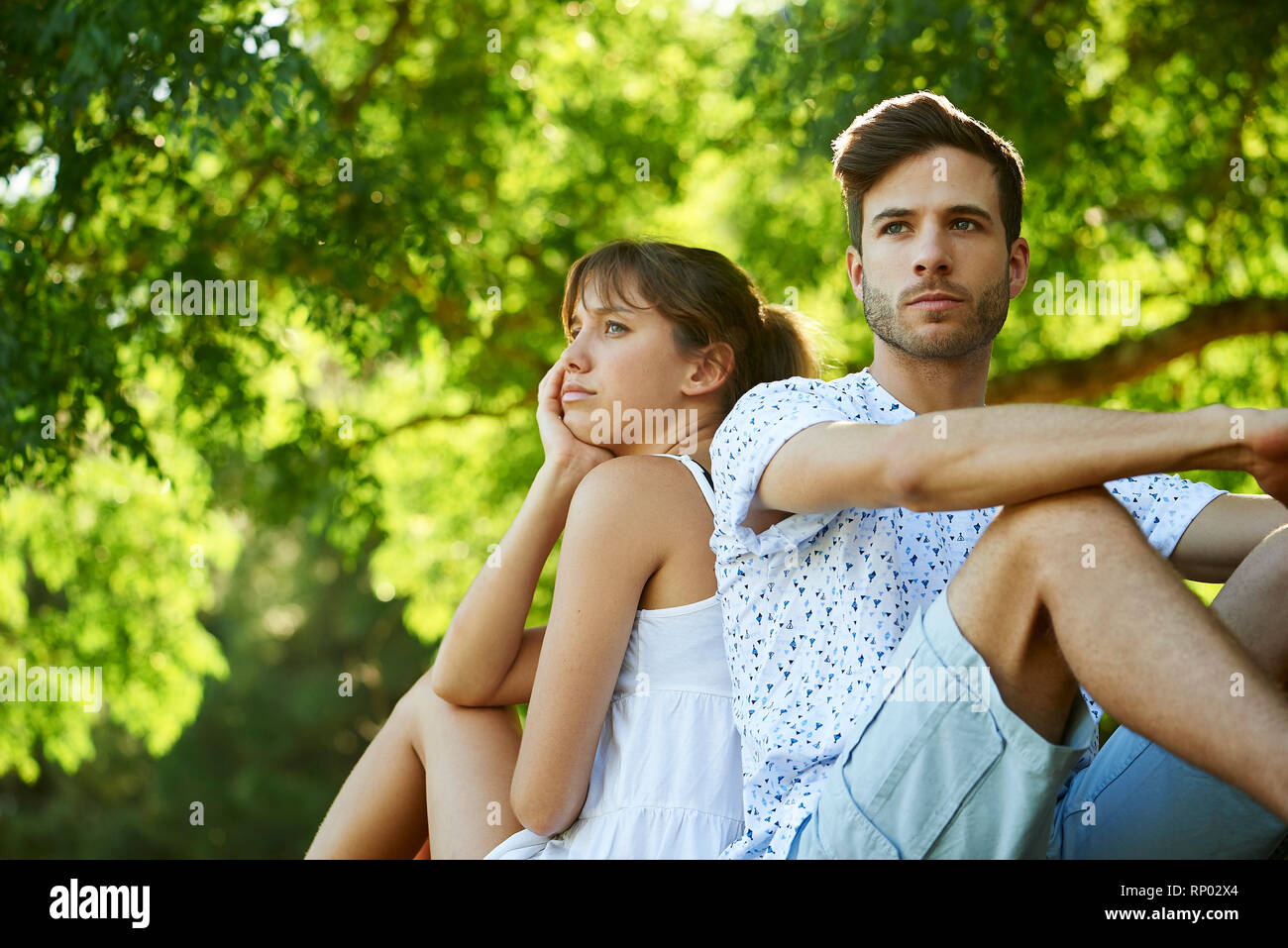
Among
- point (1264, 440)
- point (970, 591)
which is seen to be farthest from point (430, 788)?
point (1264, 440)

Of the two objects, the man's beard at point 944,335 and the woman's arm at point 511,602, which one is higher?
the man's beard at point 944,335

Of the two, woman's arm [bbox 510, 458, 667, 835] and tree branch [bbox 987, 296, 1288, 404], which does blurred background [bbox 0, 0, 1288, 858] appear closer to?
tree branch [bbox 987, 296, 1288, 404]

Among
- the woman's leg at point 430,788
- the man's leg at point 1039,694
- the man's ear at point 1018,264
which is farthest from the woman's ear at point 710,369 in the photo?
the man's leg at point 1039,694

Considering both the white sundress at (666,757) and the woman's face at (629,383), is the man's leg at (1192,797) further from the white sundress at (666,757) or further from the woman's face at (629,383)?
the woman's face at (629,383)

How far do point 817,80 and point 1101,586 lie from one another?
377 cm

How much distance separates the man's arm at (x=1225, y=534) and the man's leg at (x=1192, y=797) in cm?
23

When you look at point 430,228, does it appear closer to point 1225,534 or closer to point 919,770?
point 1225,534

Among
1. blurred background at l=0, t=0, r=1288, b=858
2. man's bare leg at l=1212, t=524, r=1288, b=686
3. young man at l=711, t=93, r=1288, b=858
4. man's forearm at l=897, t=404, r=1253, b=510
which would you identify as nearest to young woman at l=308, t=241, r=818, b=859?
young man at l=711, t=93, r=1288, b=858

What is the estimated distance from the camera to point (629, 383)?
260cm

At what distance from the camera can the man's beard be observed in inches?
98.8

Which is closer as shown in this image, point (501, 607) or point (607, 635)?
point (607, 635)

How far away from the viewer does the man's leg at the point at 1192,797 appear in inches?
80.2

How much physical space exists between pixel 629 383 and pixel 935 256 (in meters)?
0.65
